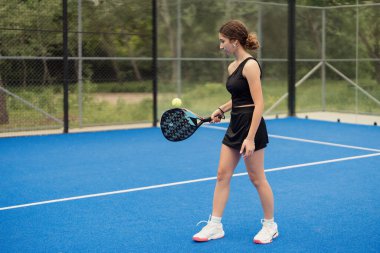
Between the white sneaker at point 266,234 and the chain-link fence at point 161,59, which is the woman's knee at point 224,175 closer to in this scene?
the white sneaker at point 266,234

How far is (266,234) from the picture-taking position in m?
4.67

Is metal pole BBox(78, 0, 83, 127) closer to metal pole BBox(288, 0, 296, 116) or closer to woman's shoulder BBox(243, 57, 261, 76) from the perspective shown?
metal pole BBox(288, 0, 296, 116)

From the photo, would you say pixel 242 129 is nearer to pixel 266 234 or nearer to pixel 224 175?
pixel 224 175

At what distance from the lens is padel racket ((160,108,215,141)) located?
190 inches

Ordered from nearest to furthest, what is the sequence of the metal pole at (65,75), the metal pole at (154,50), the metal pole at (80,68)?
the metal pole at (65,75) → the metal pole at (80,68) → the metal pole at (154,50)

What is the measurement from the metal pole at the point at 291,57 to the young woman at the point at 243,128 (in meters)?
10.5

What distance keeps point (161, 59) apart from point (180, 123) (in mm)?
8285

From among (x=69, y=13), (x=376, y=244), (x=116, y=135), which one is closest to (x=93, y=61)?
(x=69, y=13)

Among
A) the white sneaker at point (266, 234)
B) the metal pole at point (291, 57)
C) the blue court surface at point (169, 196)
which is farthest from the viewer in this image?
the metal pole at point (291, 57)

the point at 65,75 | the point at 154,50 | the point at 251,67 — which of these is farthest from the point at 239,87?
the point at 154,50

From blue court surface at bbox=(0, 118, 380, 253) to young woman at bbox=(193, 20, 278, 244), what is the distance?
0.52 feet

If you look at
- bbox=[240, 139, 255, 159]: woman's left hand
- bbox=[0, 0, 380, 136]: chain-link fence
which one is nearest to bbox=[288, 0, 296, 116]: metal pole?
bbox=[0, 0, 380, 136]: chain-link fence

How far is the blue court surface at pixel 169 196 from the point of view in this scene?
15.5ft

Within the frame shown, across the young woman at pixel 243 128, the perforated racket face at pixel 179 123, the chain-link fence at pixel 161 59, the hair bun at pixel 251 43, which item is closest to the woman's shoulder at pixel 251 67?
the young woman at pixel 243 128
